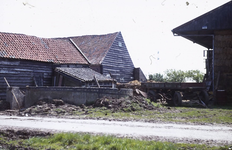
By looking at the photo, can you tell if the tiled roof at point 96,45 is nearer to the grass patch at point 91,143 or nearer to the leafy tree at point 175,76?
the leafy tree at point 175,76

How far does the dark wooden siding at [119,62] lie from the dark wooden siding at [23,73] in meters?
9.55

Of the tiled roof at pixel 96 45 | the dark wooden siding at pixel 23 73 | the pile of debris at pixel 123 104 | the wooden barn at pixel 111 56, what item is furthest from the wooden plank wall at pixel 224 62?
the dark wooden siding at pixel 23 73

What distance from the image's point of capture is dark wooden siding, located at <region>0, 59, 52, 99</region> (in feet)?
75.6

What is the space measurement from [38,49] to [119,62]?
43.1 feet

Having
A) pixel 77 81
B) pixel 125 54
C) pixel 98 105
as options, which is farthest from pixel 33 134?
pixel 125 54

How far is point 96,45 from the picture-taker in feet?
127

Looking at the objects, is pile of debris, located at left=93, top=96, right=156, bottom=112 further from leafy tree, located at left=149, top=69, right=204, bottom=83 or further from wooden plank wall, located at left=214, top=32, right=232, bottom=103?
leafy tree, located at left=149, top=69, right=204, bottom=83

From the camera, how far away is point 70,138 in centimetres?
816

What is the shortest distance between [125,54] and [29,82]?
17.4 meters

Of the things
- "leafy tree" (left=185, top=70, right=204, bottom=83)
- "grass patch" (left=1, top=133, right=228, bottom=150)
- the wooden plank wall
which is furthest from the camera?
"leafy tree" (left=185, top=70, right=204, bottom=83)

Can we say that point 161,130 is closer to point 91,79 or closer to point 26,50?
point 91,79

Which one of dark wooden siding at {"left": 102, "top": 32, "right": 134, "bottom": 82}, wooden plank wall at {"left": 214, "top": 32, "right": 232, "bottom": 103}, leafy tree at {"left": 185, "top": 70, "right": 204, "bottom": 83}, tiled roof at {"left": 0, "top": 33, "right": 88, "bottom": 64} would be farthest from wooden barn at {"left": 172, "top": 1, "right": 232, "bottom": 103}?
leafy tree at {"left": 185, "top": 70, "right": 204, "bottom": 83}

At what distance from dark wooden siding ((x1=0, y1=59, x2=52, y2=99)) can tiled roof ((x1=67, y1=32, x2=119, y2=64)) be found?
934 cm

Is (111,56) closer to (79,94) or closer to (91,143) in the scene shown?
(79,94)
